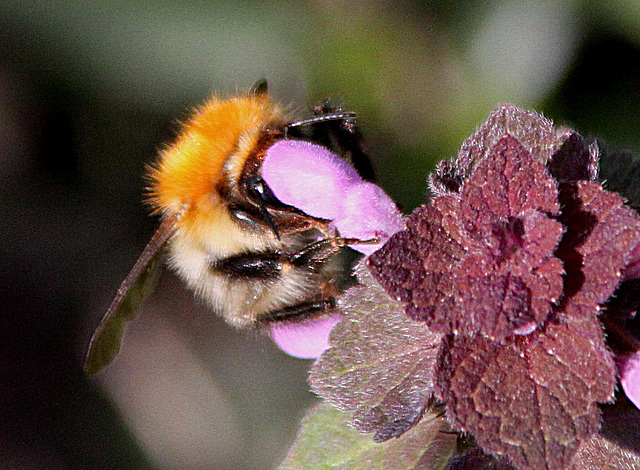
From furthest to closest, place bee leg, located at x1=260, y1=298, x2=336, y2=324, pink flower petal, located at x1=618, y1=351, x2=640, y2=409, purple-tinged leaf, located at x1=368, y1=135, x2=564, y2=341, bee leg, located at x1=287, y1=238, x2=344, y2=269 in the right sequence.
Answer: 1. bee leg, located at x1=260, y1=298, x2=336, y2=324
2. bee leg, located at x1=287, y1=238, x2=344, y2=269
3. pink flower petal, located at x1=618, y1=351, x2=640, y2=409
4. purple-tinged leaf, located at x1=368, y1=135, x2=564, y2=341

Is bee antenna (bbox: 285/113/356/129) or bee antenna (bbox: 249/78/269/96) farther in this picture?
bee antenna (bbox: 249/78/269/96)

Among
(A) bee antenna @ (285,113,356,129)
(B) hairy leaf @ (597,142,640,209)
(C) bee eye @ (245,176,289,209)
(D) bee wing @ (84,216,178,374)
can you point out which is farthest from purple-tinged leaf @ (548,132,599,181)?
(D) bee wing @ (84,216,178,374)

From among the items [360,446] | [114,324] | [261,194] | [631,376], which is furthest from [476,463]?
[114,324]

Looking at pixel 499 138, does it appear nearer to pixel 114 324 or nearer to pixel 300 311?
pixel 300 311

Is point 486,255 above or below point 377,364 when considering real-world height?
above

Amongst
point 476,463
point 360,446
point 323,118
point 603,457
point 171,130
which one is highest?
point 323,118

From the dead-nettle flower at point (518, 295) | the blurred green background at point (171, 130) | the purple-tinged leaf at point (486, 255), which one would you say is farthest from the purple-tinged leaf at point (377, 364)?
the blurred green background at point (171, 130)

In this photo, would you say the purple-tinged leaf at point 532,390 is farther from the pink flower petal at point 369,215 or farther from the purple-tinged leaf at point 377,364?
the pink flower petal at point 369,215

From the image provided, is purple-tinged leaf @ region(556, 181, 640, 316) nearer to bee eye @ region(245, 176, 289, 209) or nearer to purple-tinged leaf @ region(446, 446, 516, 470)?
purple-tinged leaf @ region(446, 446, 516, 470)
